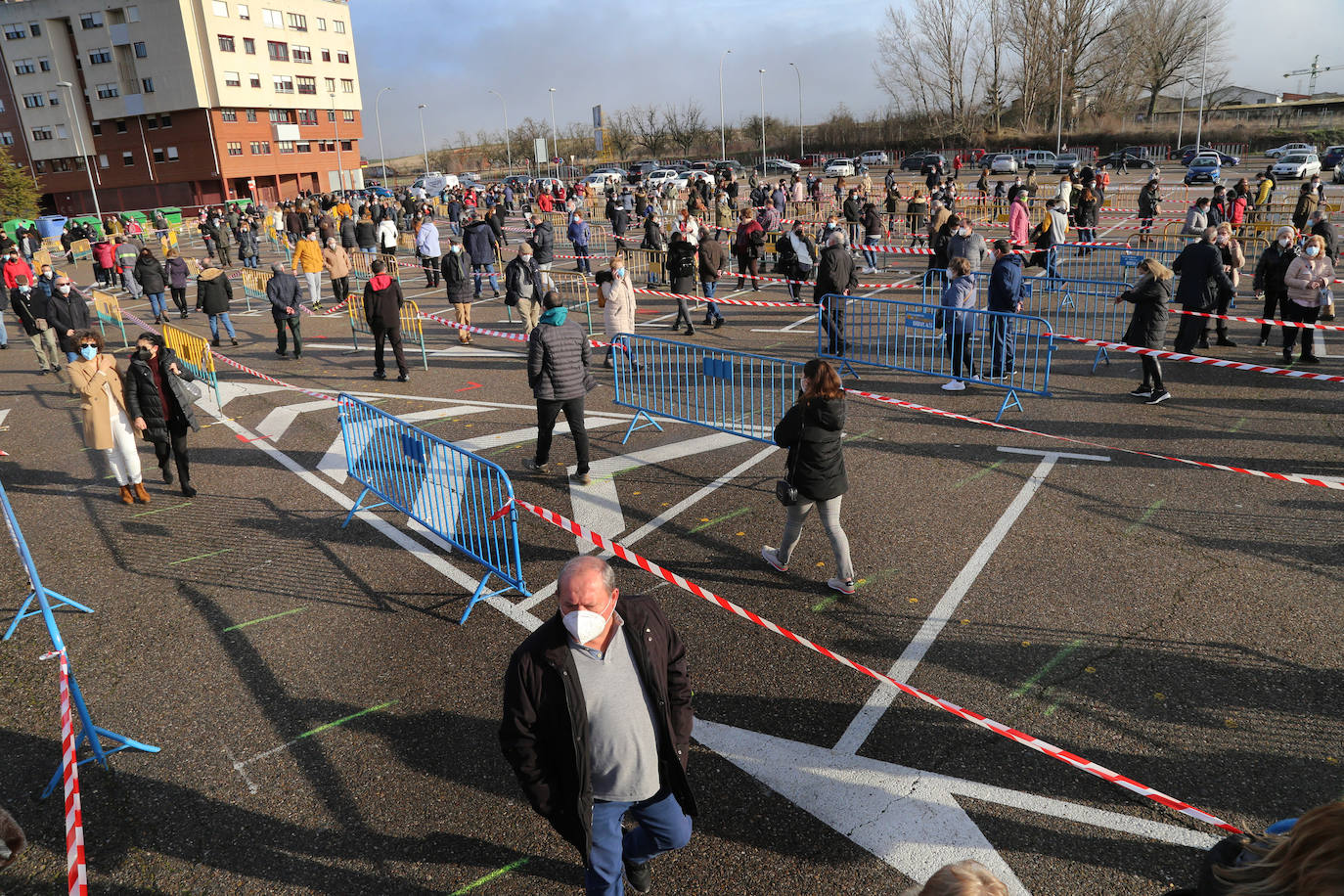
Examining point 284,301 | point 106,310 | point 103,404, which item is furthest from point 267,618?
point 106,310

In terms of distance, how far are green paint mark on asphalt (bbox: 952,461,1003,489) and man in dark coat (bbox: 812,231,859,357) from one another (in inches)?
174

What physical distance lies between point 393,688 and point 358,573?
1890 mm

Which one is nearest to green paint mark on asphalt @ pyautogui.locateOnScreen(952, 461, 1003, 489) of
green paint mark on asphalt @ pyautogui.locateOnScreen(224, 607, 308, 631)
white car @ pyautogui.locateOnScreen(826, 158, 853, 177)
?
green paint mark on asphalt @ pyautogui.locateOnScreen(224, 607, 308, 631)

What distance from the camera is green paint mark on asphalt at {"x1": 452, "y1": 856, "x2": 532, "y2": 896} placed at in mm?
4039

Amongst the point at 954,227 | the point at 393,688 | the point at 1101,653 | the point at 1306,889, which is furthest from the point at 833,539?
the point at 954,227

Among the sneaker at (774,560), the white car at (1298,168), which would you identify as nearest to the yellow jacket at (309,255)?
the sneaker at (774,560)

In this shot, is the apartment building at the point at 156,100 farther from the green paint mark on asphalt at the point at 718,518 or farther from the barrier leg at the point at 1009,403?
the green paint mark on asphalt at the point at 718,518

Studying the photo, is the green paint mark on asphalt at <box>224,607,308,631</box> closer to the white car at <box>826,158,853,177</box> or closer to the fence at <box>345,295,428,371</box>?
the fence at <box>345,295,428,371</box>

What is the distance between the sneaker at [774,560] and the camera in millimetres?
6773

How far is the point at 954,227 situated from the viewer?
1653 centimetres

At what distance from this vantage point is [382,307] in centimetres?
1250

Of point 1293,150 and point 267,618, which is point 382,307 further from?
point 1293,150

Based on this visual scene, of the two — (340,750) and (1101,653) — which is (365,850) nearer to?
(340,750)

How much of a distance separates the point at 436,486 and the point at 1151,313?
27.5ft
